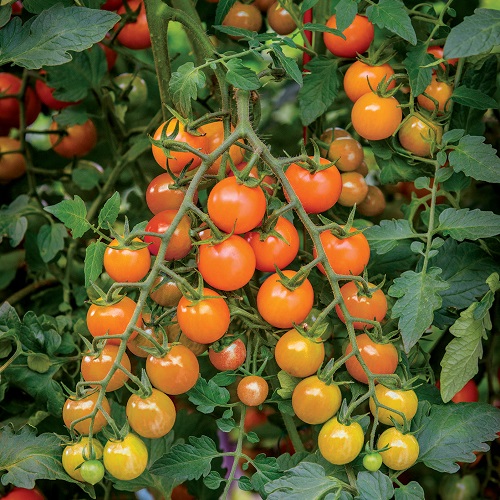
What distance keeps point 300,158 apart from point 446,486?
566 mm

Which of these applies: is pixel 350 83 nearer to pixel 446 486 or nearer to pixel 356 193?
pixel 356 193

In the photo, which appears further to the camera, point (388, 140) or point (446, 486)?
point (446, 486)

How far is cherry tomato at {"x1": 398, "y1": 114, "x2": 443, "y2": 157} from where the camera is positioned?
0.75 m

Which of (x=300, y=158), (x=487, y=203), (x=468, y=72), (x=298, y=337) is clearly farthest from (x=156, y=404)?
(x=487, y=203)

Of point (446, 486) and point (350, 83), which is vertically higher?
point (350, 83)

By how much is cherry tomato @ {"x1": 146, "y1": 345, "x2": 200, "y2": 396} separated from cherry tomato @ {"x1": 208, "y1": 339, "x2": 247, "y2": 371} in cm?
4

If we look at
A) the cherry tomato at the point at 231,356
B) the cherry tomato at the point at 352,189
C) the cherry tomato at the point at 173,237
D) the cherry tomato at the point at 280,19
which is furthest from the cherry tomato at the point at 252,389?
the cherry tomato at the point at 280,19

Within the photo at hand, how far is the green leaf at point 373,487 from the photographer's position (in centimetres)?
58

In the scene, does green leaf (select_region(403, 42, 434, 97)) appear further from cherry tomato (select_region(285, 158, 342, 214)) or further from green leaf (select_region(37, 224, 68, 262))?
green leaf (select_region(37, 224, 68, 262))

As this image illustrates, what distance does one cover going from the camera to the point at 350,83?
0.77 meters

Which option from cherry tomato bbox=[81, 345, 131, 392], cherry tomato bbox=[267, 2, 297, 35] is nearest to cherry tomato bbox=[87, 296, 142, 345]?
cherry tomato bbox=[81, 345, 131, 392]

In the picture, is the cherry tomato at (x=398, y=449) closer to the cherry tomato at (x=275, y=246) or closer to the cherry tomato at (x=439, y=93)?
the cherry tomato at (x=275, y=246)

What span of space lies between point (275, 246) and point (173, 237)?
0.28 ft

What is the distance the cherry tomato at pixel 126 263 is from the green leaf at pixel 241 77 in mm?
156
